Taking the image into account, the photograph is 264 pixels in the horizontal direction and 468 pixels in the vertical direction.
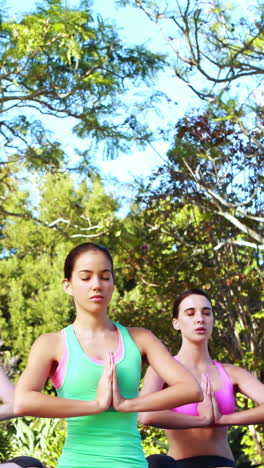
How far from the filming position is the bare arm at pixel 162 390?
8.32 ft

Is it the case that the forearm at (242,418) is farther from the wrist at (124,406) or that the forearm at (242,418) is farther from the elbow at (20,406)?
the elbow at (20,406)

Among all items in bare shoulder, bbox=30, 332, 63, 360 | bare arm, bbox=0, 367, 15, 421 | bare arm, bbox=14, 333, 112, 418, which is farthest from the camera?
bare arm, bbox=0, 367, 15, 421

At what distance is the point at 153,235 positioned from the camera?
41.0ft

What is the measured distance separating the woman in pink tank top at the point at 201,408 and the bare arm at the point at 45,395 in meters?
0.84

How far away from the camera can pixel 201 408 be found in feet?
11.3

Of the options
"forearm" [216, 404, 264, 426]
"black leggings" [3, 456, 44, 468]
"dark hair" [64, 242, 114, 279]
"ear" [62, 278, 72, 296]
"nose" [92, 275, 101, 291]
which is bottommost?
"black leggings" [3, 456, 44, 468]

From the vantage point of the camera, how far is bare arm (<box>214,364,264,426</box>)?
3398mm

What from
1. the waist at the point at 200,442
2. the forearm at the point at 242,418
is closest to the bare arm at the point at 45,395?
the forearm at the point at 242,418

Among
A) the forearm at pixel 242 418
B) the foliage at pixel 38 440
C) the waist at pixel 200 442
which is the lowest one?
the waist at pixel 200 442

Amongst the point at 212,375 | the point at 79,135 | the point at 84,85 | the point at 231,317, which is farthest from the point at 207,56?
Result: the point at 212,375

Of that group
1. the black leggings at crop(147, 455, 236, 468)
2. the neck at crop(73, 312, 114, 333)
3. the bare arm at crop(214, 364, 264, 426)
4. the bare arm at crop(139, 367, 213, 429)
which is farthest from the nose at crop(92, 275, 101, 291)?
the black leggings at crop(147, 455, 236, 468)

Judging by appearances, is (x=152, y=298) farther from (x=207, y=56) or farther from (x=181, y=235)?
(x=207, y=56)

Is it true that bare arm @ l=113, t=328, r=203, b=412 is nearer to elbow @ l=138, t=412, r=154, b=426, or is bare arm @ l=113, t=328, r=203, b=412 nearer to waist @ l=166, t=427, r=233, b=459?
elbow @ l=138, t=412, r=154, b=426

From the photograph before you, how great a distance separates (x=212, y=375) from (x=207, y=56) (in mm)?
6611
